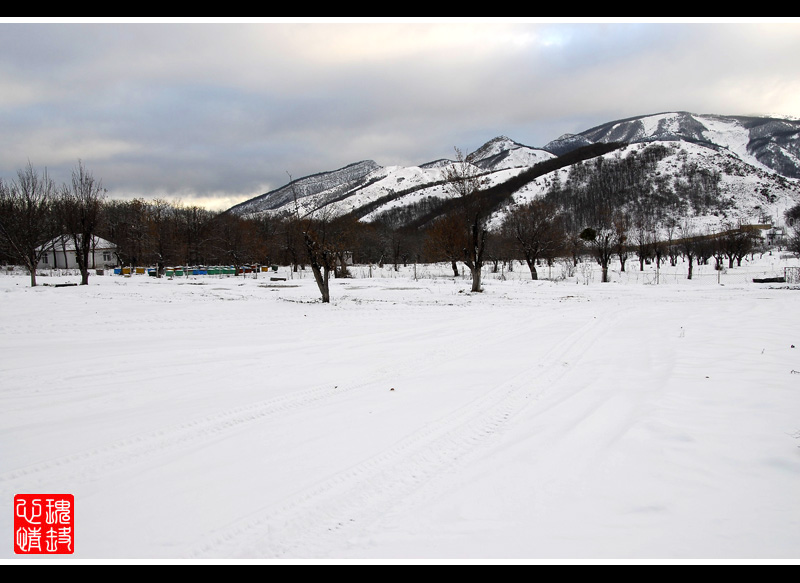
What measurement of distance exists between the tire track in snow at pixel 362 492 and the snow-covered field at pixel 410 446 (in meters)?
0.02

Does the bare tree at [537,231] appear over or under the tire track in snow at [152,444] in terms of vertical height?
over

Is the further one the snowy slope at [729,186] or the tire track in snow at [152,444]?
the snowy slope at [729,186]

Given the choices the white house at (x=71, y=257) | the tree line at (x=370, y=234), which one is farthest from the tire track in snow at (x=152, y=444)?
the white house at (x=71, y=257)

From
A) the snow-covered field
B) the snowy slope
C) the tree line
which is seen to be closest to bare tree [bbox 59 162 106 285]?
the tree line

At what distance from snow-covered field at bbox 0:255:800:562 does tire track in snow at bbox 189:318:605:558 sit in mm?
18

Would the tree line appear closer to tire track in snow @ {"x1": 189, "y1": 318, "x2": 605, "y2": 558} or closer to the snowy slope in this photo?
the snowy slope

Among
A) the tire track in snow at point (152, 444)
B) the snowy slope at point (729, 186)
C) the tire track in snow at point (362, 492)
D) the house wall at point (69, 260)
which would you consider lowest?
the tire track in snow at point (362, 492)

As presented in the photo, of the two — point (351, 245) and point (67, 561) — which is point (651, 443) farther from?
point (351, 245)

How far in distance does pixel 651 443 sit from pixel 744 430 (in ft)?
4.07

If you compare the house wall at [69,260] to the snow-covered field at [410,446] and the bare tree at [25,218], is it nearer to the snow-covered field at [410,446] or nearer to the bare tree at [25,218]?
the bare tree at [25,218]

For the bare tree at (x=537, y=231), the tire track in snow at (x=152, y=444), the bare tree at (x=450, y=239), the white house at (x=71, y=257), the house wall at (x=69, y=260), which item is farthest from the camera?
the house wall at (x=69, y=260)

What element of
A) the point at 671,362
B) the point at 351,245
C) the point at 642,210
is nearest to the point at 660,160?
the point at 642,210

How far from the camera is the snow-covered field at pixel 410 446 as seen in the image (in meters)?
3.00

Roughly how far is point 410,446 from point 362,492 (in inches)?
38.8
